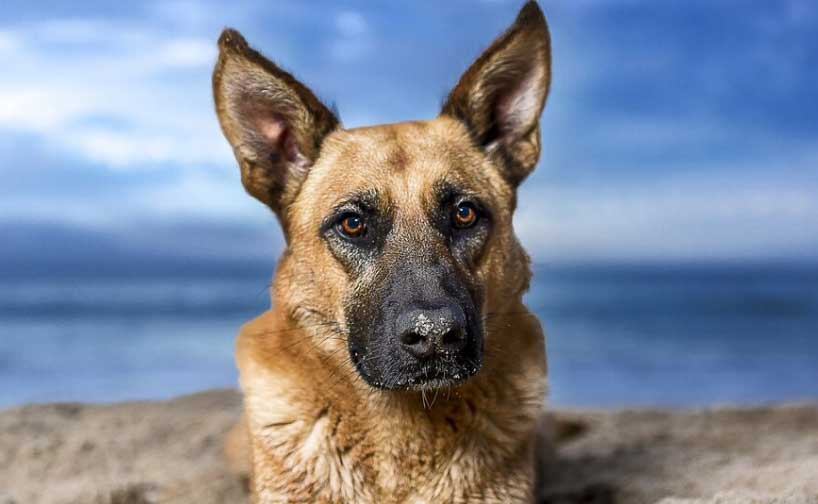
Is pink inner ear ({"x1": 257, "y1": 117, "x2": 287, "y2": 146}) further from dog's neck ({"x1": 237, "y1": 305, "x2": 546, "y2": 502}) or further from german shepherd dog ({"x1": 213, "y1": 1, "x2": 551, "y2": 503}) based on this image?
dog's neck ({"x1": 237, "y1": 305, "x2": 546, "y2": 502})

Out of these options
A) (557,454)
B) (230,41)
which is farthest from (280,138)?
(557,454)

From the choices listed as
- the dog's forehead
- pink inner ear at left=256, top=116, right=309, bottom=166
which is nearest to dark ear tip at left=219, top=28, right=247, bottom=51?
pink inner ear at left=256, top=116, right=309, bottom=166

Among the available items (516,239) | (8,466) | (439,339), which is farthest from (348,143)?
(8,466)

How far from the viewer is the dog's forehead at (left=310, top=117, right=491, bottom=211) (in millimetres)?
3951

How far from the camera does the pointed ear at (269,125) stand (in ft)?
13.6

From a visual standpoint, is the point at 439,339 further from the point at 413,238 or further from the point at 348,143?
the point at 348,143

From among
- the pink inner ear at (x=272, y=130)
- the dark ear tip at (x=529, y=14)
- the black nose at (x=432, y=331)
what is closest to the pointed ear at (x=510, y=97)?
the dark ear tip at (x=529, y=14)

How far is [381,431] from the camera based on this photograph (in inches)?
155

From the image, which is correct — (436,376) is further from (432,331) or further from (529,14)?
(529,14)

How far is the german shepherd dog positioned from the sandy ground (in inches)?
42.6

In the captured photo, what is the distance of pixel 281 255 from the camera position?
4262mm

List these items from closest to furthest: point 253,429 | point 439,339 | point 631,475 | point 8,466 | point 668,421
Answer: point 439,339 → point 253,429 → point 631,475 → point 8,466 → point 668,421

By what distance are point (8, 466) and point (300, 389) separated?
3336 mm

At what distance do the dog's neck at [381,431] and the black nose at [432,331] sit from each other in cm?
47
